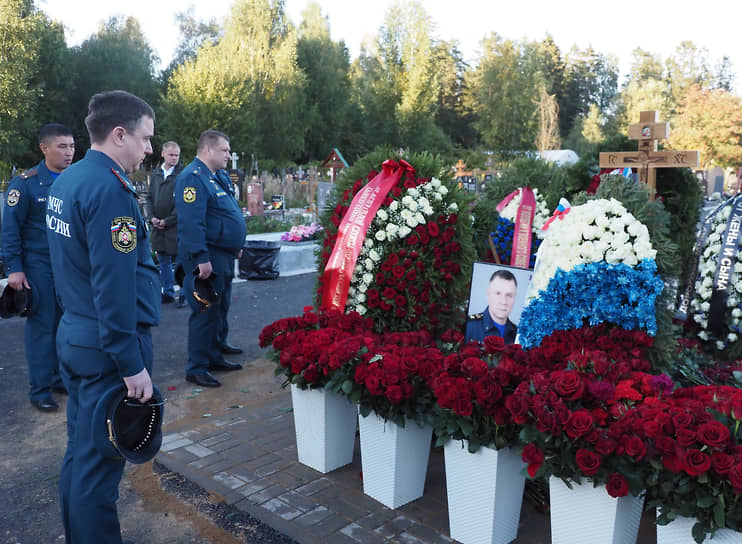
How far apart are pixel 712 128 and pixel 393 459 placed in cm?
3737

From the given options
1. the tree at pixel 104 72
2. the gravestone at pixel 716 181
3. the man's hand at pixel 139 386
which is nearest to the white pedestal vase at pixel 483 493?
the man's hand at pixel 139 386

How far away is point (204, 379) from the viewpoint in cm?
544

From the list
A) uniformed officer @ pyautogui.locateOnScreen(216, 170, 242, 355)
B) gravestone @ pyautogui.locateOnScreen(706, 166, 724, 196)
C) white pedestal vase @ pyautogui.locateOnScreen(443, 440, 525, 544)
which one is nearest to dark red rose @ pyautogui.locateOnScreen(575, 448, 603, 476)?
white pedestal vase @ pyautogui.locateOnScreen(443, 440, 525, 544)

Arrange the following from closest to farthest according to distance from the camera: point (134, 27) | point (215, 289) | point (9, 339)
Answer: point (215, 289)
point (9, 339)
point (134, 27)

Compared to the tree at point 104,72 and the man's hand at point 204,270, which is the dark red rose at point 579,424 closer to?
the man's hand at point 204,270

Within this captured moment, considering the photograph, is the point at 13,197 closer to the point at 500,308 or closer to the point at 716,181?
the point at 500,308

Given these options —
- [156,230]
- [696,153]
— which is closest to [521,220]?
[696,153]

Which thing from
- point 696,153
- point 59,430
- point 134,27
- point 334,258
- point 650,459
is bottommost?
point 59,430

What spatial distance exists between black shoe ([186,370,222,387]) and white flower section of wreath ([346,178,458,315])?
1.74 m

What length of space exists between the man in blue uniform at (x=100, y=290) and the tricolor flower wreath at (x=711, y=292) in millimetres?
4011

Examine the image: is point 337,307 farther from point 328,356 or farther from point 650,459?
point 650,459

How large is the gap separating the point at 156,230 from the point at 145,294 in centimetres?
552

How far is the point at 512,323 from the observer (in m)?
4.21

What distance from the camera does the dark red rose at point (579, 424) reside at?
2.41 m
